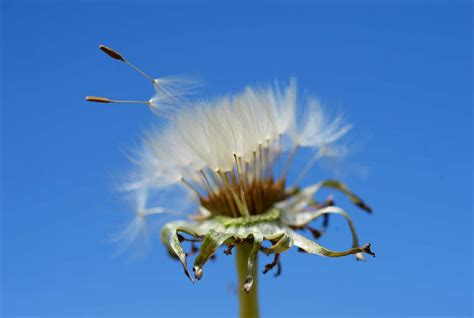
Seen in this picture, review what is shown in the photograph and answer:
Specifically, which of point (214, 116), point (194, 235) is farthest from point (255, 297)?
point (214, 116)

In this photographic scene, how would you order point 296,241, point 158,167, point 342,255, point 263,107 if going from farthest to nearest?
point 158,167 → point 263,107 → point 296,241 → point 342,255

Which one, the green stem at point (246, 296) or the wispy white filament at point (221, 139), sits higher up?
the wispy white filament at point (221, 139)

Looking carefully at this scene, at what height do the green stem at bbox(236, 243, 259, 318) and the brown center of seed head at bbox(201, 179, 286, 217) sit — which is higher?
the brown center of seed head at bbox(201, 179, 286, 217)

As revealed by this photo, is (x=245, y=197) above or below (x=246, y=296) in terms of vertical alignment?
above

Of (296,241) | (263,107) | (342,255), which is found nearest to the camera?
(342,255)

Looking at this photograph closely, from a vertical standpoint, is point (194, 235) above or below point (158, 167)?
below

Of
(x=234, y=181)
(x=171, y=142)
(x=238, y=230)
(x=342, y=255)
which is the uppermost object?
(x=171, y=142)

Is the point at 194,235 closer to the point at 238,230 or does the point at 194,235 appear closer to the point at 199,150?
the point at 238,230

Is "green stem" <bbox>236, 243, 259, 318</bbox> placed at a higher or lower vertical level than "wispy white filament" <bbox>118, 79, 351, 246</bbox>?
lower

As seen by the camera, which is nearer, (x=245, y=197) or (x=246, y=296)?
(x=246, y=296)

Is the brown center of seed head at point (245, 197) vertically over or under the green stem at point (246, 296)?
over

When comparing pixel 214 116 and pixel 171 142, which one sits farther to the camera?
pixel 171 142
